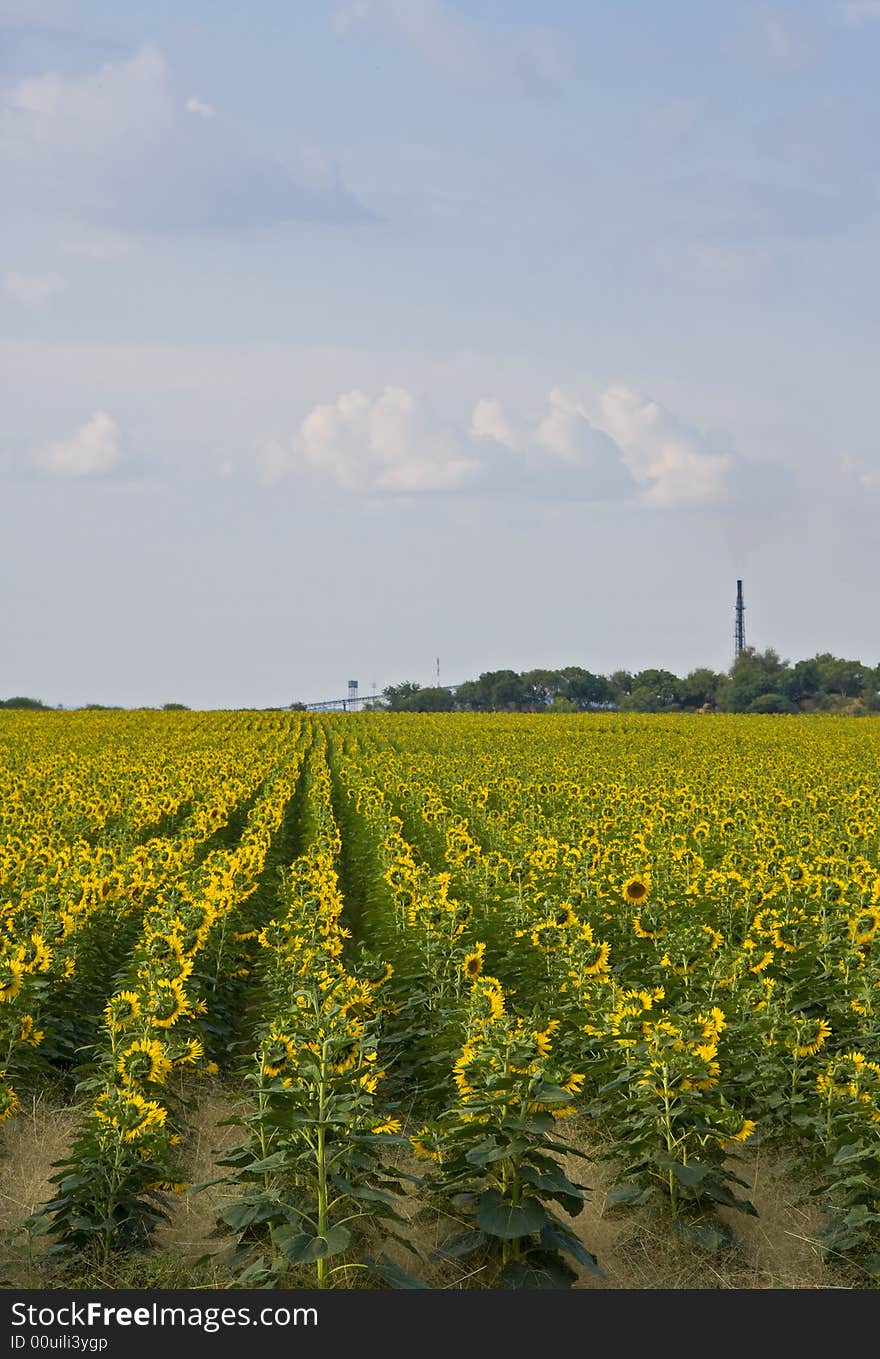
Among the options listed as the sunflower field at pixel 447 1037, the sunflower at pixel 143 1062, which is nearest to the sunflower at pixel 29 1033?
the sunflower field at pixel 447 1037

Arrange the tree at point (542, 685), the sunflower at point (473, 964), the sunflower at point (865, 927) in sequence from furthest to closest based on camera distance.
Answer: the tree at point (542, 685)
the sunflower at point (865, 927)
the sunflower at point (473, 964)

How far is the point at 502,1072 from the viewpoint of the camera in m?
6.50

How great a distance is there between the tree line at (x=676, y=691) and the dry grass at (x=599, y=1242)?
100692mm

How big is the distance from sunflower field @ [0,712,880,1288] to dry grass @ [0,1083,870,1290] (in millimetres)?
45

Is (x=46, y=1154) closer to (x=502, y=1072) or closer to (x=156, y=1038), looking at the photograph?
(x=156, y=1038)

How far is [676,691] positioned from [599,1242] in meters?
116

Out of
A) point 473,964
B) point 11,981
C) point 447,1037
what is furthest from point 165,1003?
point 473,964

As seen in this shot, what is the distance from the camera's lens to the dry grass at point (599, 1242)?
6629mm

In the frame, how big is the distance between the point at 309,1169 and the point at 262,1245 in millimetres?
532

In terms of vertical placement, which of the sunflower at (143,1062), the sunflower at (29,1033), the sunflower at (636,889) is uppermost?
the sunflower at (636,889)

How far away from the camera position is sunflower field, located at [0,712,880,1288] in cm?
644

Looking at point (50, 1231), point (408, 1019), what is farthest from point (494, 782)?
point (50, 1231)

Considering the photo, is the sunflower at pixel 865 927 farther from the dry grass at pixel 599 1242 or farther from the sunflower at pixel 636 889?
the dry grass at pixel 599 1242

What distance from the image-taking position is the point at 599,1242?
7195 mm
